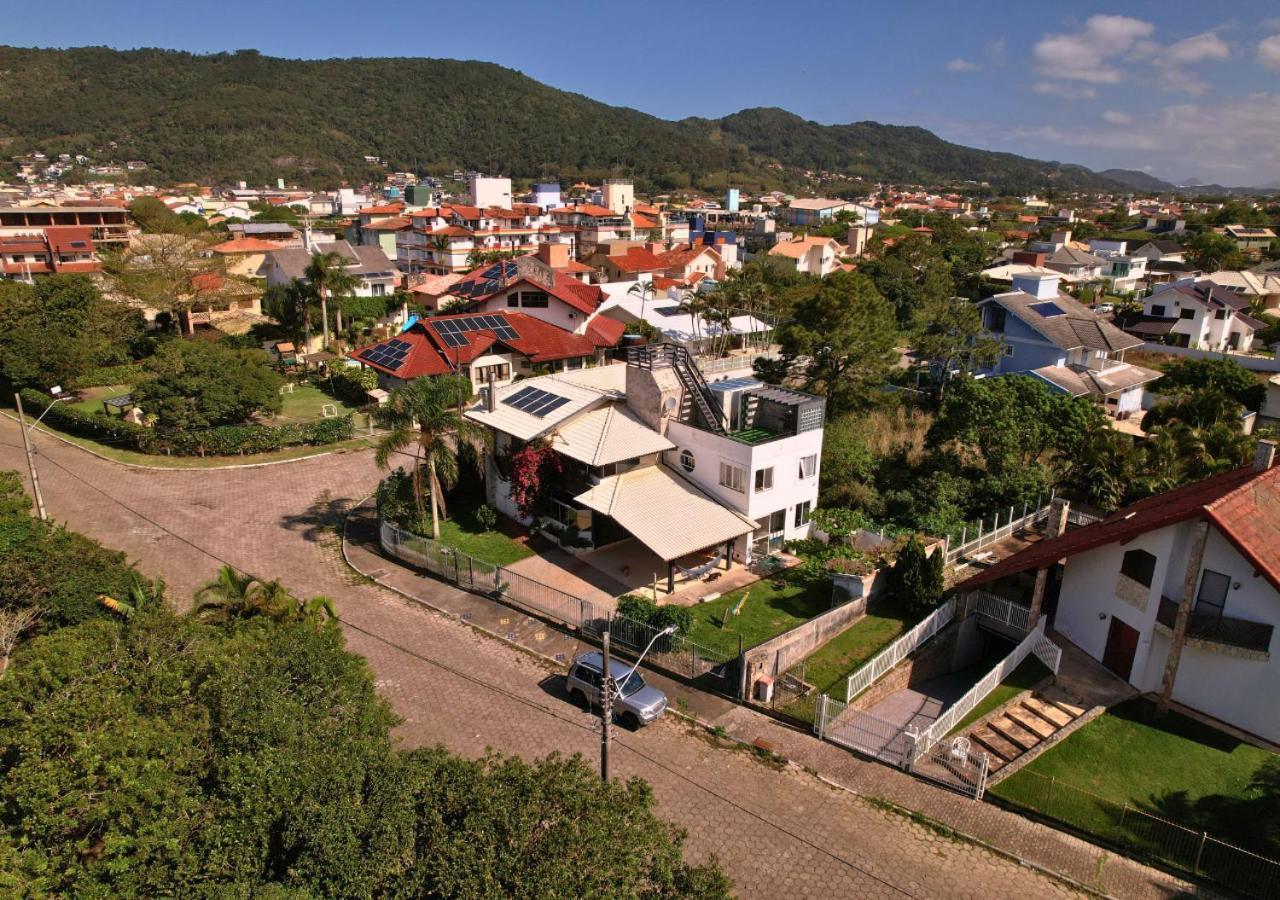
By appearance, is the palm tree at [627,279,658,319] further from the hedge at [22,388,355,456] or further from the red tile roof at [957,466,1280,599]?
the red tile roof at [957,466,1280,599]

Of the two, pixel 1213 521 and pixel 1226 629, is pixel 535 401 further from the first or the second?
pixel 1226 629

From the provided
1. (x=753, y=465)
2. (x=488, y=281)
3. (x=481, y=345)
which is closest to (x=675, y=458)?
(x=753, y=465)

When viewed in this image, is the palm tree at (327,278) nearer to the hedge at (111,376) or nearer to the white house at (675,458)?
the hedge at (111,376)

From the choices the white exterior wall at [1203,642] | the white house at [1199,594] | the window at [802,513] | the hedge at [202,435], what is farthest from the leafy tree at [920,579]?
the hedge at [202,435]

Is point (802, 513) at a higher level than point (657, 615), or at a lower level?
higher

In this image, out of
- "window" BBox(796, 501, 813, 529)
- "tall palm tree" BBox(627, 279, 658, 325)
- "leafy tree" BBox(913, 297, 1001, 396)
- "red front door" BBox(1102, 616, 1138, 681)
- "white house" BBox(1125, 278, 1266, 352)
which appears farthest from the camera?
"tall palm tree" BBox(627, 279, 658, 325)

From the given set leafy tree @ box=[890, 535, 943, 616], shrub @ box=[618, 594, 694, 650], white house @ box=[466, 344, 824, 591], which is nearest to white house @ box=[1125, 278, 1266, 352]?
white house @ box=[466, 344, 824, 591]
